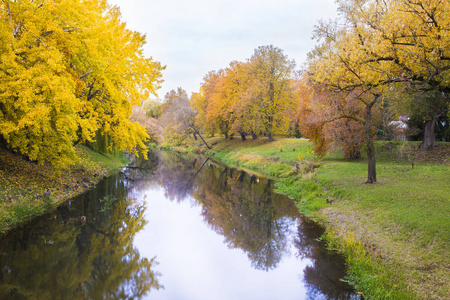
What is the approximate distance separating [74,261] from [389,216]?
991cm

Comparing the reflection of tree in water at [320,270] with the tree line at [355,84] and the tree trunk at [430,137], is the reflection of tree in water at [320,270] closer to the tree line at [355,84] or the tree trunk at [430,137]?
the tree line at [355,84]

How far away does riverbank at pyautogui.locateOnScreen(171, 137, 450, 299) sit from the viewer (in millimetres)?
7203

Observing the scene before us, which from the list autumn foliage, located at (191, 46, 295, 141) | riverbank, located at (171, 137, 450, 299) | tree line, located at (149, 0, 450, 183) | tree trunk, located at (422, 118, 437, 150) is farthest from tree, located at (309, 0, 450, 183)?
autumn foliage, located at (191, 46, 295, 141)

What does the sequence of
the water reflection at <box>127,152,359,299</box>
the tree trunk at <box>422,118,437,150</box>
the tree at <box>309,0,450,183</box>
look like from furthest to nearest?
1. the tree trunk at <box>422,118,437,150</box>
2. the water reflection at <box>127,152,359,299</box>
3. the tree at <box>309,0,450,183</box>

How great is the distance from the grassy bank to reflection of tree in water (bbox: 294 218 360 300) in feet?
31.9

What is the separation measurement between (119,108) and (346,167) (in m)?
14.5

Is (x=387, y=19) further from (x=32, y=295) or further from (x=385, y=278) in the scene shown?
(x=32, y=295)

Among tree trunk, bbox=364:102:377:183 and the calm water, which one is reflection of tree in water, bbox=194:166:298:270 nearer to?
the calm water

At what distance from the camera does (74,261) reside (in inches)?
335

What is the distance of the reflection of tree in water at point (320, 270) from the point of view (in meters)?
7.49

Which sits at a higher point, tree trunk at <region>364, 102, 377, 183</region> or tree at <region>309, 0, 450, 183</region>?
tree at <region>309, 0, 450, 183</region>

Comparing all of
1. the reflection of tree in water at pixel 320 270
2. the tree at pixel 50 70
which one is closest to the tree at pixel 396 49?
the reflection of tree in water at pixel 320 270

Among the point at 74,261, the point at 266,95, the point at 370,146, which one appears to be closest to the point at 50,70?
the point at 74,261

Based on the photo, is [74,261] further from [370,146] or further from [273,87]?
[273,87]
